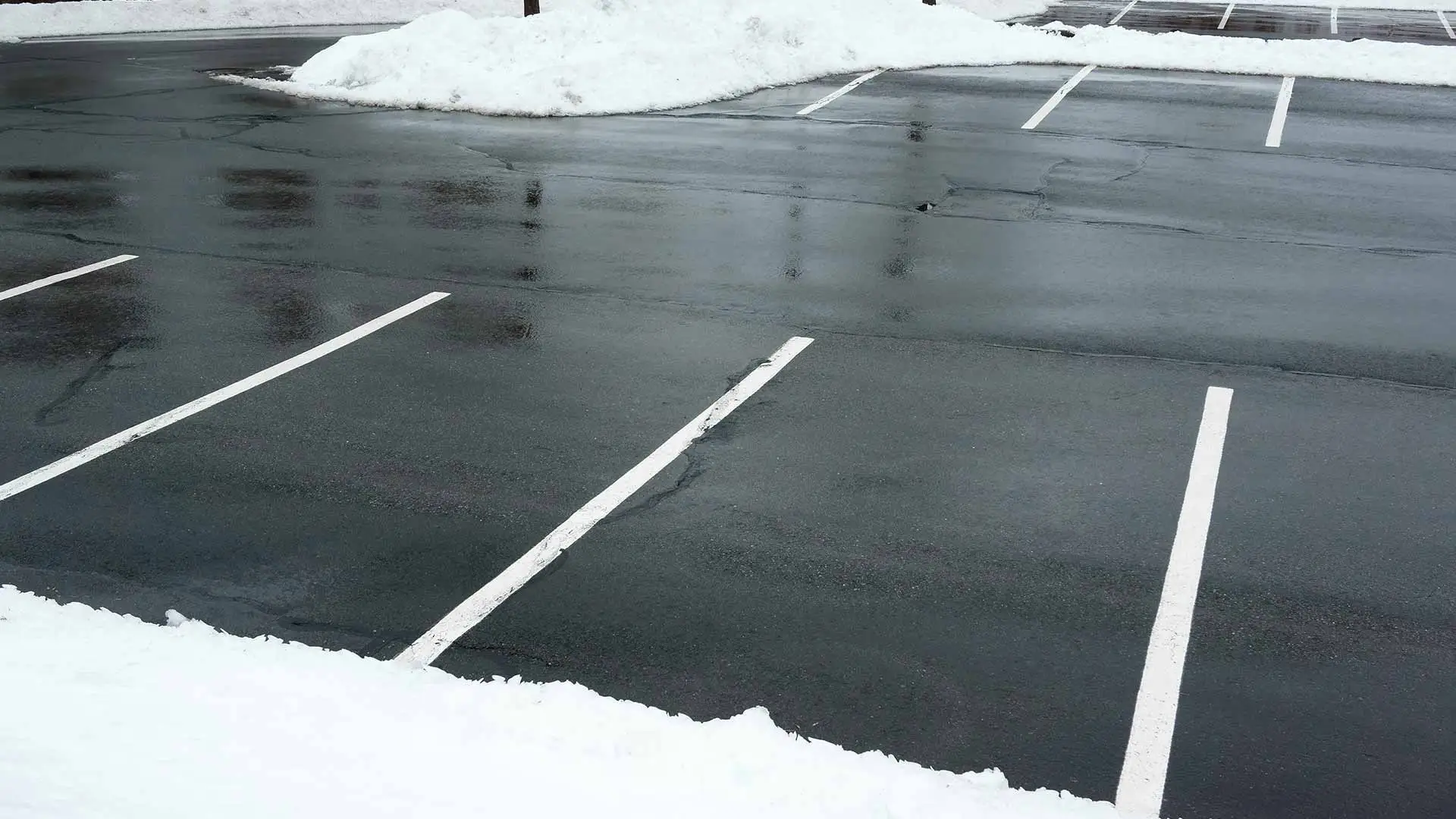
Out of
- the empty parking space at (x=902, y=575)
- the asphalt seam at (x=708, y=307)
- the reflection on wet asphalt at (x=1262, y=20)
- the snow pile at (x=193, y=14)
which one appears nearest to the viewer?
the empty parking space at (x=902, y=575)

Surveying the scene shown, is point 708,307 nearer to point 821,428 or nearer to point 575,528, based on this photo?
point 821,428

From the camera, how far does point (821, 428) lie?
689 centimetres

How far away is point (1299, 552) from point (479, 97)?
43.0 feet

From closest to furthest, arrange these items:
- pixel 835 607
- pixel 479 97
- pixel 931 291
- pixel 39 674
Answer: pixel 39 674
pixel 835 607
pixel 931 291
pixel 479 97

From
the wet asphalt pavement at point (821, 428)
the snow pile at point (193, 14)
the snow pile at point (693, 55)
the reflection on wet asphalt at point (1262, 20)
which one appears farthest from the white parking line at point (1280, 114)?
the snow pile at point (193, 14)

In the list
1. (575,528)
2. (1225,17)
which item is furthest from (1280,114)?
(1225,17)

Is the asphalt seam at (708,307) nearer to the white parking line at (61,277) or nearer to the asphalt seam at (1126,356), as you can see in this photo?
the asphalt seam at (1126,356)

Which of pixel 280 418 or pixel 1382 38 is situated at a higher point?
pixel 1382 38

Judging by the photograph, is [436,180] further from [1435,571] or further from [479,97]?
[1435,571]

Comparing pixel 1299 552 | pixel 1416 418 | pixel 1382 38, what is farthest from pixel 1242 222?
pixel 1382 38

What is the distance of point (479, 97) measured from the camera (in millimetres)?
16609

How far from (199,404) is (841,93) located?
467 inches

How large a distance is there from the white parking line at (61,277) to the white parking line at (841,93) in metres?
8.38

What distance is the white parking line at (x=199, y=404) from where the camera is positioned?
20.8 ft
